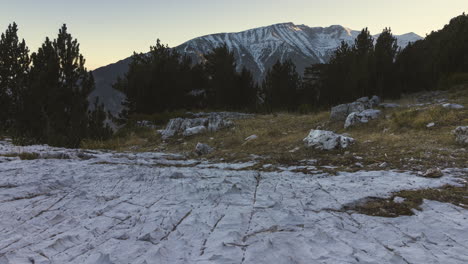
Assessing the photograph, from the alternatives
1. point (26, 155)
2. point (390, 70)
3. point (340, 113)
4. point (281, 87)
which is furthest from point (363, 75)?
point (26, 155)

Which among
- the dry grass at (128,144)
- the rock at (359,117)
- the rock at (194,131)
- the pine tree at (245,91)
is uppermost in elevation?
the pine tree at (245,91)

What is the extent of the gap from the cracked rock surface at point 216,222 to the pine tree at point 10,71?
16369 mm

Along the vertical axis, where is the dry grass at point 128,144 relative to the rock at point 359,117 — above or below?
below

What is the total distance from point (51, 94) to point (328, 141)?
567 inches

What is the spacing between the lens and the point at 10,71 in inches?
657

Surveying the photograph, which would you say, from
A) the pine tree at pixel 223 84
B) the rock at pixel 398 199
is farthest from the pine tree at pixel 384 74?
the rock at pixel 398 199

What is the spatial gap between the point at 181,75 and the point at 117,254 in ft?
80.5

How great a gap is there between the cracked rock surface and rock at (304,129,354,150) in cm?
199

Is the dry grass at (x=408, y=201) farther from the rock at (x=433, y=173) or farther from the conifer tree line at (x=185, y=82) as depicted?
the conifer tree line at (x=185, y=82)

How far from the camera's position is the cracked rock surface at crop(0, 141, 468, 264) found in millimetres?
1849

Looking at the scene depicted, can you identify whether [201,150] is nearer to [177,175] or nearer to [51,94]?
[177,175]

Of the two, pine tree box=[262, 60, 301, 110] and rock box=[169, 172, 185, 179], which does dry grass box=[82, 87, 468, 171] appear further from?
pine tree box=[262, 60, 301, 110]

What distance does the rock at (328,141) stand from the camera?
5.88m

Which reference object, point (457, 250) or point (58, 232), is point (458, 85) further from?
point (58, 232)
